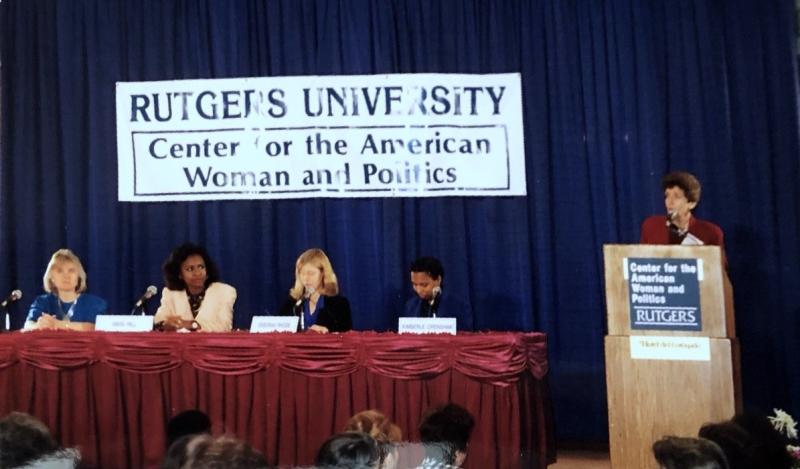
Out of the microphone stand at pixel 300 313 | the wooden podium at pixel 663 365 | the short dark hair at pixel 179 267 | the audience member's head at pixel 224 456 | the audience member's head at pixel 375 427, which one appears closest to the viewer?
the audience member's head at pixel 224 456

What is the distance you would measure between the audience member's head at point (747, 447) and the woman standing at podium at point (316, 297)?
8.73 feet

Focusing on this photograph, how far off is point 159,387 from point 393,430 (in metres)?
1.84

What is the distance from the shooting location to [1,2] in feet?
23.2

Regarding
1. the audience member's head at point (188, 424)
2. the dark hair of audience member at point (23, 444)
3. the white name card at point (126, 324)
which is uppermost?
the white name card at point (126, 324)

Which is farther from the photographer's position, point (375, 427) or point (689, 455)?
point (375, 427)

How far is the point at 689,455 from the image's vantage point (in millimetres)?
2494

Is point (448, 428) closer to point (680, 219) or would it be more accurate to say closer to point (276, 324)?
point (276, 324)

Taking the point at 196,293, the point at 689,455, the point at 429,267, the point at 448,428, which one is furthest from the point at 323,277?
the point at 689,455

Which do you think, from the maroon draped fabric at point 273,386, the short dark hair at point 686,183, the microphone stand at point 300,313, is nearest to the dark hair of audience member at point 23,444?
the maroon draped fabric at point 273,386

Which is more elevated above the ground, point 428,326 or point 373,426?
A: point 428,326

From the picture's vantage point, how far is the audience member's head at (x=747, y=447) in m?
2.85

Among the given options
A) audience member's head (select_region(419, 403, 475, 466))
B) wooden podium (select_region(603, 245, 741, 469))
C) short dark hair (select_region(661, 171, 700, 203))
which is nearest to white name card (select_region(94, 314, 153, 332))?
audience member's head (select_region(419, 403, 475, 466))

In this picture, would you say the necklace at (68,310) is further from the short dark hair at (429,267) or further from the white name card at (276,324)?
the short dark hair at (429,267)

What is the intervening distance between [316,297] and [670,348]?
189 centimetres
